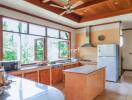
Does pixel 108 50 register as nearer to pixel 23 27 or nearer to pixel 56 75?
pixel 56 75

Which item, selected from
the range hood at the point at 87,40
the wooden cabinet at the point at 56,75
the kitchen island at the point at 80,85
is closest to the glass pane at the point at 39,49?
the wooden cabinet at the point at 56,75

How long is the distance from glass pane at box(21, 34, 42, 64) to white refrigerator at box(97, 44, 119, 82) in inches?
118

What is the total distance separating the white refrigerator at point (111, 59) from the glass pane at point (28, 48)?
118 inches

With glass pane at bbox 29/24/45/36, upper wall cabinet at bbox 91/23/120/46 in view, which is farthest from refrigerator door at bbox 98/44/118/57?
glass pane at bbox 29/24/45/36

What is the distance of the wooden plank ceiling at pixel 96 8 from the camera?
4.52 meters

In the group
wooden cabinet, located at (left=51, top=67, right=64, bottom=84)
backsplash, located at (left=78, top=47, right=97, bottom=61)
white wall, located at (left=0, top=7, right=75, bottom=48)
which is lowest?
wooden cabinet, located at (left=51, top=67, right=64, bottom=84)

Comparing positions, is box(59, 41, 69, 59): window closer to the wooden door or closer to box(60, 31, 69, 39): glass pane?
box(60, 31, 69, 39): glass pane

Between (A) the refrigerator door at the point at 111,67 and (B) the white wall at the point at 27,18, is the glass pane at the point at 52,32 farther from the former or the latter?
(A) the refrigerator door at the point at 111,67

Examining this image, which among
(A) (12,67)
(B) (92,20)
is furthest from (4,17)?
(B) (92,20)

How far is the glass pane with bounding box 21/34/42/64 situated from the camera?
4.94 meters

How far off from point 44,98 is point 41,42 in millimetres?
4647

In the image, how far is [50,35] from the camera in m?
6.16

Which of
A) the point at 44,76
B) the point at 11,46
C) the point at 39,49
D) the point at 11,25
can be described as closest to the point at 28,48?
the point at 39,49

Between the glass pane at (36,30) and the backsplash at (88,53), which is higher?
the glass pane at (36,30)
